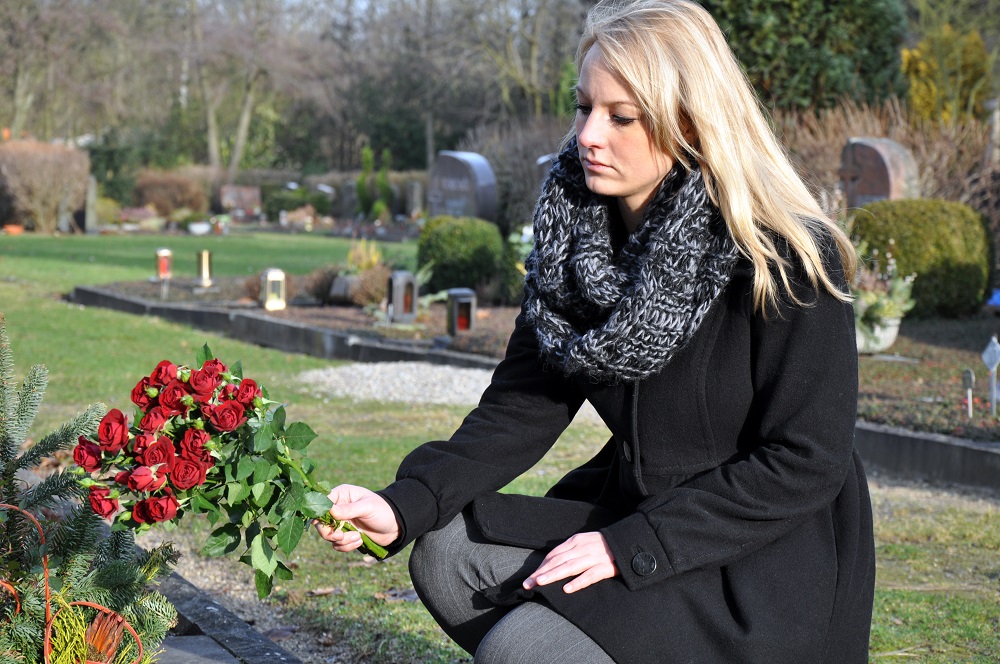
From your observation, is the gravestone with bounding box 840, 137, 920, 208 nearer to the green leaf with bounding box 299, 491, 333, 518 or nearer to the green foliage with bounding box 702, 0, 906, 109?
the green foliage with bounding box 702, 0, 906, 109

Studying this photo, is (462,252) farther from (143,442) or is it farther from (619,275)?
(143,442)

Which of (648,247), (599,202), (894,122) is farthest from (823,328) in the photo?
(894,122)

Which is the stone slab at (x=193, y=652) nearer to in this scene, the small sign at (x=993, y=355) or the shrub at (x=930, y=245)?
the small sign at (x=993, y=355)

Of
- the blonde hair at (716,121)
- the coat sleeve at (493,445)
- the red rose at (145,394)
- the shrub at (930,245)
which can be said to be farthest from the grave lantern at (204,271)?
the blonde hair at (716,121)

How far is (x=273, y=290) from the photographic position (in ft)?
41.5

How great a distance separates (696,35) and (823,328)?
0.59 m

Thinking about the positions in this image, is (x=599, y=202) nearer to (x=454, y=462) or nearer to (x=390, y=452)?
(x=454, y=462)

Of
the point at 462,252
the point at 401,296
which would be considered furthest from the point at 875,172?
the point at 401,296

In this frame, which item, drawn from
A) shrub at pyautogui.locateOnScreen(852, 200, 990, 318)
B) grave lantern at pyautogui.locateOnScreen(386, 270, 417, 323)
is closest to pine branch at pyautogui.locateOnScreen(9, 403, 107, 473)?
Result: grave lantern at pyautogui.locateOnScreen(386, 270, 417, 323)

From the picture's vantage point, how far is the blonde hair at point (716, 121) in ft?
6.63

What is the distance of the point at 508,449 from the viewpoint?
240 centimetres

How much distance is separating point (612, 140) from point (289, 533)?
0.97 metres

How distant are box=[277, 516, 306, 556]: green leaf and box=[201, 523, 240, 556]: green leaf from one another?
0.40 feet

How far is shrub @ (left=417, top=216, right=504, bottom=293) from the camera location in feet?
44.9
